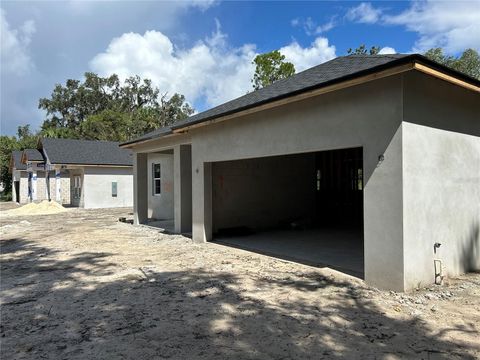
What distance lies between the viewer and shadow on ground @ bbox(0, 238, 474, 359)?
3.84 meters

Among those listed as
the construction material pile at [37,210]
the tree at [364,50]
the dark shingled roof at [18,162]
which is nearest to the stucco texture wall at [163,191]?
the construction material pile at [37,210]

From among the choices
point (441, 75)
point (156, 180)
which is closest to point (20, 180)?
point (156, 180)

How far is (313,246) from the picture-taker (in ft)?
31.3

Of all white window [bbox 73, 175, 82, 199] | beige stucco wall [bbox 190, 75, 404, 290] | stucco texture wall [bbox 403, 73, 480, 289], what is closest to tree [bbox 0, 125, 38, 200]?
white window [bbox 73, 175, 82, 199]

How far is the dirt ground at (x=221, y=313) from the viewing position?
3.88 m

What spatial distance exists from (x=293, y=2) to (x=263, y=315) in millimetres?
14765

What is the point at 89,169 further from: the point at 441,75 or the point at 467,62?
the point at 467,62

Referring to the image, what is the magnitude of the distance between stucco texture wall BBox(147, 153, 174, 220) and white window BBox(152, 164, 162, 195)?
0.39ft

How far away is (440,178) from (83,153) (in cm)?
2557

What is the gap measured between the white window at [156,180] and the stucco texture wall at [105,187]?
1136 cm

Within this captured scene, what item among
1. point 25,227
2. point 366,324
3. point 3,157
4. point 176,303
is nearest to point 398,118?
point 366,324

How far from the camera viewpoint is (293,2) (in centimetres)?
1609

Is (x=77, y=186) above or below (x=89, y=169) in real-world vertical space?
below

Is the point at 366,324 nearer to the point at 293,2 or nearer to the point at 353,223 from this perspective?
the point at 353,223
